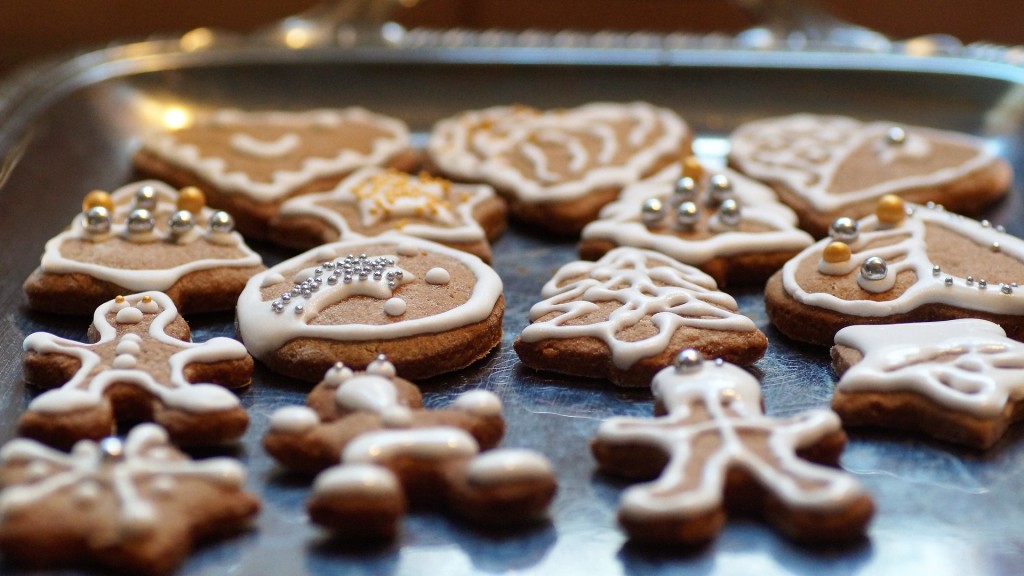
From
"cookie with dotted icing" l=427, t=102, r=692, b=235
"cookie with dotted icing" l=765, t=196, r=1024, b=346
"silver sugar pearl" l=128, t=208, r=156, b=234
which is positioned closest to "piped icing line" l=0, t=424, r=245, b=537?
"silver sugar pearl" l=128, t=208, r=156, b=234

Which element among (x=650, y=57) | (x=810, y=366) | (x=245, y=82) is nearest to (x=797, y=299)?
(x=810, y=366)

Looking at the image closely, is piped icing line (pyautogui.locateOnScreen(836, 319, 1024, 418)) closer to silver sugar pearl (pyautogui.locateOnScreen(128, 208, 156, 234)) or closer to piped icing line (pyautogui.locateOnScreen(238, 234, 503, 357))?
piped icing line (pyautogui.locateOnScreen(238, 234, 503, 357))

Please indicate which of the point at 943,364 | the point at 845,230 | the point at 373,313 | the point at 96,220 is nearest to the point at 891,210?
the point at 845,230

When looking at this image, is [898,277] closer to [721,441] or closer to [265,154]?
[721,441]

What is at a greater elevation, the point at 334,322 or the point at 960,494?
the point at 334,322

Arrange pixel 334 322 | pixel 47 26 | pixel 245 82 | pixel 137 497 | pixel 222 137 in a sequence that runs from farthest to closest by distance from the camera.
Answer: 1. pixel 47 26
2. pixel 245 82
3. pixel 222 137
4. pixel 334 322
5. pixel 137 497

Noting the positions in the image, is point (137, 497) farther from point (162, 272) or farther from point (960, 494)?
point (960, 494)

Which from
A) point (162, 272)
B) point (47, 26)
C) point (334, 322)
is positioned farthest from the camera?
point (47, 26)
